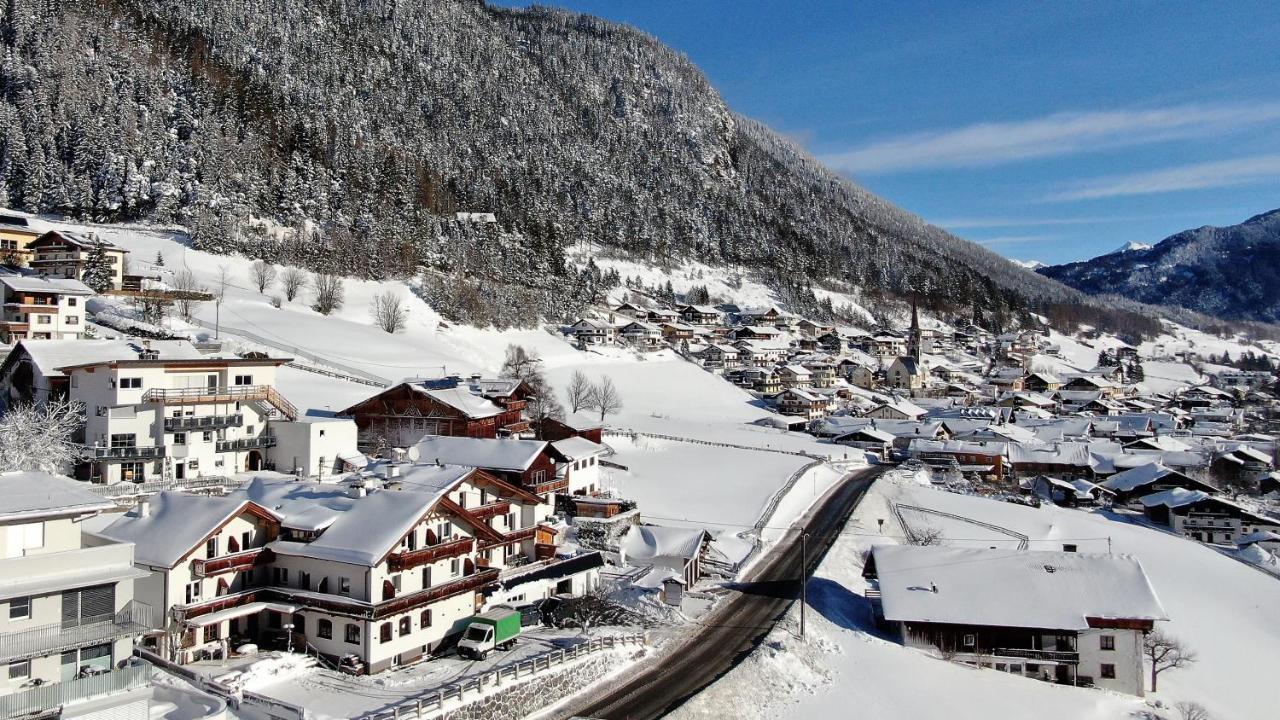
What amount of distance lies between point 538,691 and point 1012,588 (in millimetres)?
18572

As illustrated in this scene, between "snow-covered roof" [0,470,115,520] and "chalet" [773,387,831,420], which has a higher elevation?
"snow-covered roof" [0,470,115,520]

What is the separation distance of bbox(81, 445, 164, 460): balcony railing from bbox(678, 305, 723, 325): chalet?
335ft

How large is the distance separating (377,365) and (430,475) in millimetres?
38021

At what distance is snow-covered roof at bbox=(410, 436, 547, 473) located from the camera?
31.8 metres

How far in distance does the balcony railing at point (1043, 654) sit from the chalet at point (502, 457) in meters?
17.5

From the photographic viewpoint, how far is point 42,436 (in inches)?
1041

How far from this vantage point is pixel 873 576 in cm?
3425

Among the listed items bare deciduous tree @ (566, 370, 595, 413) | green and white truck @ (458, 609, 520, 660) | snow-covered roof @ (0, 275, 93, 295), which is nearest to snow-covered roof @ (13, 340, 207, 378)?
snow-covered roof @ (0, 275, 93, 295)

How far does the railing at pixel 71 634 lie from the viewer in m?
13.5

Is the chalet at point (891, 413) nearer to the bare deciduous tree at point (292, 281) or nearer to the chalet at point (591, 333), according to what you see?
the chalet at point (591, 333)

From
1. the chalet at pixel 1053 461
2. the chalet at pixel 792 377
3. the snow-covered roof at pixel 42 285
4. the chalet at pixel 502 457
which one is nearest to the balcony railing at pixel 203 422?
the chalet at pixel 502 457

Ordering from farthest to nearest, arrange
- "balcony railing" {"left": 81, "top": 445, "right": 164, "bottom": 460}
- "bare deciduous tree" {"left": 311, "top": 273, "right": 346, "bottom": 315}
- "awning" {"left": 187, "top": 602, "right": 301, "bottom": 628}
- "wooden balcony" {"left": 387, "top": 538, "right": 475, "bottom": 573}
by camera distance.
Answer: "bare deciduous tree" {"left": 311, "top": 273, "right": 346, "bottom": 315} < "balcony railing" {"left": 81, "top": 445, "right": 164, "bottom": 460} < "wooden balcony" {"left": 387, "top": 538, "right": 475, "bottom": 573} < "awning" {"left": 187, "top": 602, "right": 301, "bottom": 628}

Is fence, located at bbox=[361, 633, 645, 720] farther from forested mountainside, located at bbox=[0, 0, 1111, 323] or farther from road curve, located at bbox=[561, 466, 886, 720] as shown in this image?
forested mountainside, located at bbox=[0, 0, 1111, 323]

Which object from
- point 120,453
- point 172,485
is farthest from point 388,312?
point 172,485
